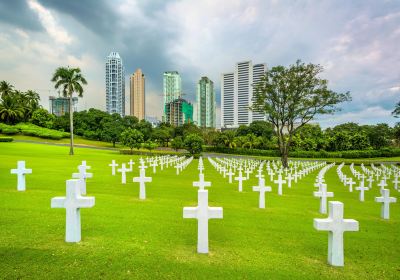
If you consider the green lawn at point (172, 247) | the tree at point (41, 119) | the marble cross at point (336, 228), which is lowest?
the green lawn at point (172, 247)

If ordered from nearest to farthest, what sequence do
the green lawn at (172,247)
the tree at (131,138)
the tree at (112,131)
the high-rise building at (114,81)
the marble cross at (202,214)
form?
the green lawn at (172,247)
the marble cross at (202,214)
the tree at (131,138)
the tree at (112,131)
the high-rise building at (114,81)

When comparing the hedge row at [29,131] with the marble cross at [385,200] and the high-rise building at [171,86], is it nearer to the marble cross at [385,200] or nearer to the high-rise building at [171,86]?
the marble cross at [385,200]

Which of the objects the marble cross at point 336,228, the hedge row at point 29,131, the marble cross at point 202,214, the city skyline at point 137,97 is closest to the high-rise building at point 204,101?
the city skyline at point 137,97

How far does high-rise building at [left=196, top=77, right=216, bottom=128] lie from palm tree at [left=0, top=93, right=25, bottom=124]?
112 m

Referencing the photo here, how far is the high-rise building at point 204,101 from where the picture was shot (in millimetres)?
178500

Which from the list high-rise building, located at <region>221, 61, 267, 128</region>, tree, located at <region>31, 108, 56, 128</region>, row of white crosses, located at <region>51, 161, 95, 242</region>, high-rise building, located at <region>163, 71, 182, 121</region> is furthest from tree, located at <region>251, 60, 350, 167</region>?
high-rise building, located at <region>163, 71, 182, 121</region>

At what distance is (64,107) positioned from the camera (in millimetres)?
173375

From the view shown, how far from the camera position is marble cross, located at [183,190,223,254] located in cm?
470

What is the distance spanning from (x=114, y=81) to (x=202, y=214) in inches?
6140

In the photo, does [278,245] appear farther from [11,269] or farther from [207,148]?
[207,148]

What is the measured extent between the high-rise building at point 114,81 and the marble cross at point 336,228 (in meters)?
155

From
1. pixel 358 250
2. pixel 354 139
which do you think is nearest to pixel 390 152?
pixel 354 139

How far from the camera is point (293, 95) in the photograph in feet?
100

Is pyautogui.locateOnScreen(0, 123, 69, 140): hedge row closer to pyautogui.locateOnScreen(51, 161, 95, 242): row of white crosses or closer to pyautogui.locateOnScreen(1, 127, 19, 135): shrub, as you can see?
pyautogui.locateOnScreen(1, 127, 19, 135): shrub
